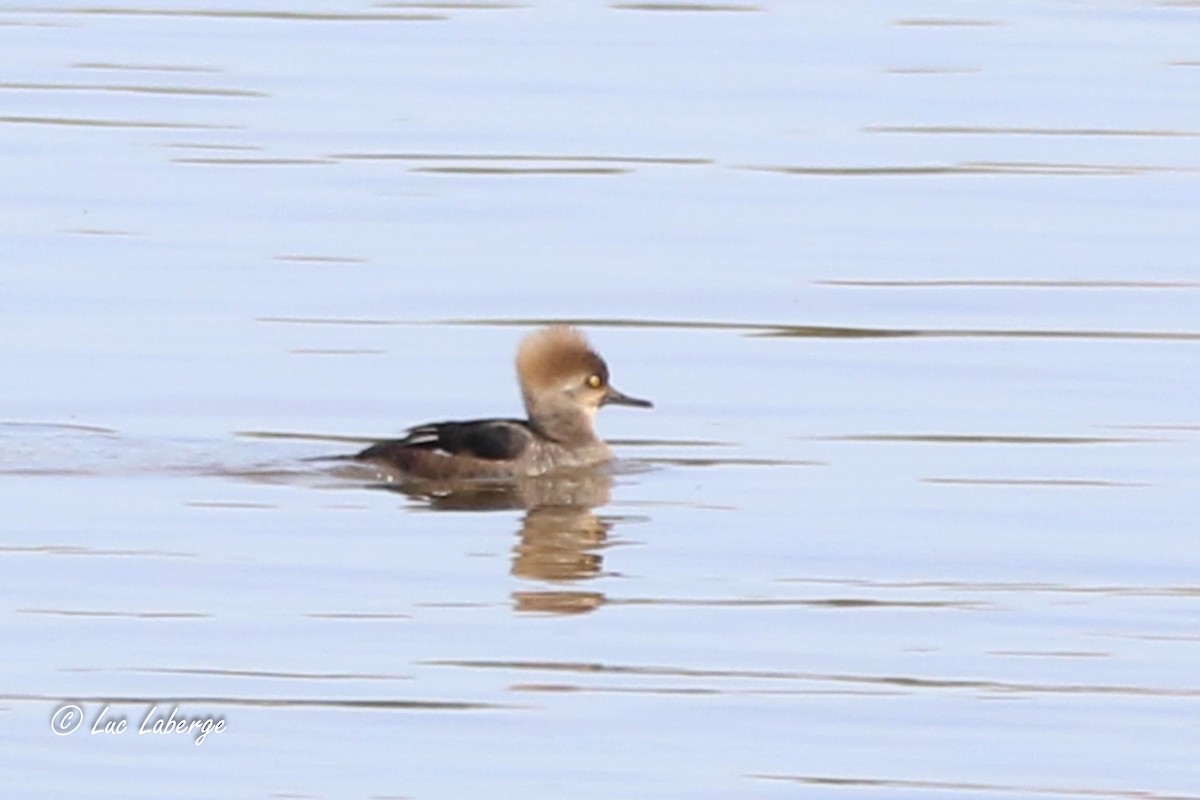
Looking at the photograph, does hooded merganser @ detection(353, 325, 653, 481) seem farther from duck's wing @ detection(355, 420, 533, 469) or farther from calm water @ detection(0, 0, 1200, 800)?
calm water @ detection(0, 0, 1200, 800)

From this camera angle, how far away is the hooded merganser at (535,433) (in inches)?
438

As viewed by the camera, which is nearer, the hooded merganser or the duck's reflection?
the duck's reflection

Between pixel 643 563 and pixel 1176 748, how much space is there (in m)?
2.36

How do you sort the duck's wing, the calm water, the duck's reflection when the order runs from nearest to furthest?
the calm water → the duck's reflection → the duck's wing

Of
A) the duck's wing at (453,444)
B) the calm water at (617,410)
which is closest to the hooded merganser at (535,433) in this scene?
the duck's wing at (453,444)

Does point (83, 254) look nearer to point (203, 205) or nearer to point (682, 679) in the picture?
point (203, 205)

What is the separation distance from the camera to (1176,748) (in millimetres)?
7922

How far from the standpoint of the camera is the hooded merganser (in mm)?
11125

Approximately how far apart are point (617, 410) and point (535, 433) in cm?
143

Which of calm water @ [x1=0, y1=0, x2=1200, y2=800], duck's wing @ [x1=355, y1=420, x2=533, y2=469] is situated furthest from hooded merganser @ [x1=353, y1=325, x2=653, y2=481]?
calm water @ [x1=0, y1=0, x2=1200, y2=800]

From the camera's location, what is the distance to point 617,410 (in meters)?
13.0

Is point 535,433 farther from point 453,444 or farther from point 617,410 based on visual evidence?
point 617,410

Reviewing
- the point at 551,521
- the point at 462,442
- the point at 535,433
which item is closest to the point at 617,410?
the point at 535,433

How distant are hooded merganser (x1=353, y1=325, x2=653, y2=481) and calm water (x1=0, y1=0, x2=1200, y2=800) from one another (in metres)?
0.14
